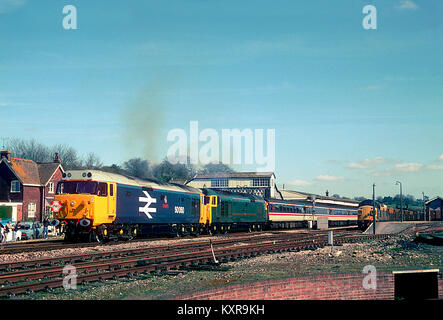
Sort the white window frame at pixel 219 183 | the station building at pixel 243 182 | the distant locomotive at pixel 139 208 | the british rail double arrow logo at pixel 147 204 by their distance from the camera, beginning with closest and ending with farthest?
the distant locomotive at pixel 139 208, the british rail double arrow logo at pixel 147 204, the station building at pixel 243 182, the white window frame at pixel 219 183

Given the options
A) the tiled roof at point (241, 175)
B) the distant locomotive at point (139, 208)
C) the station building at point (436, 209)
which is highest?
the tiled roof at point (241, 175)

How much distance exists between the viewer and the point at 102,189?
25688 mm

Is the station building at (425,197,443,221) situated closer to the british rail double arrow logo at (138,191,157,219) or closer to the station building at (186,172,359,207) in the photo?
the station building at (186,172,359,207)

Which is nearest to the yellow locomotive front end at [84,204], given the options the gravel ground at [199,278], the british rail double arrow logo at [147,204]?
the british rail double arrow logo at [147,204]

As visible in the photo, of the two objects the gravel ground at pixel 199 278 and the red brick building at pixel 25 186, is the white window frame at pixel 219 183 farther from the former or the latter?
the gravel ground at pixel 199 278

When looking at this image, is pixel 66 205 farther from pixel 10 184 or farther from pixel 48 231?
pixel 10 184

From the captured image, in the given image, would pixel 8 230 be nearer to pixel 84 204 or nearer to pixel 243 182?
pixel 84 204

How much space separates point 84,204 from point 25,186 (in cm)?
3236

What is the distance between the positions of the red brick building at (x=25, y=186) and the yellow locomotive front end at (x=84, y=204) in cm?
2855

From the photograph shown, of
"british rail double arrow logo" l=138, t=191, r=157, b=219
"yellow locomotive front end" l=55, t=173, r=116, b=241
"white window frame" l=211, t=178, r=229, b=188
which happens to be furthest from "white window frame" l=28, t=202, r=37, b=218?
"white window frame" l=211, t=178, r=229, b=188

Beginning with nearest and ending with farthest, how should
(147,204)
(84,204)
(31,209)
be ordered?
(84,204), (147,204), (31,209)

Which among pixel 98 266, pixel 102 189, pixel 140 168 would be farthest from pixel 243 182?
pixel 98 266

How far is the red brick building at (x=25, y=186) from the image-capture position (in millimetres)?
53781
